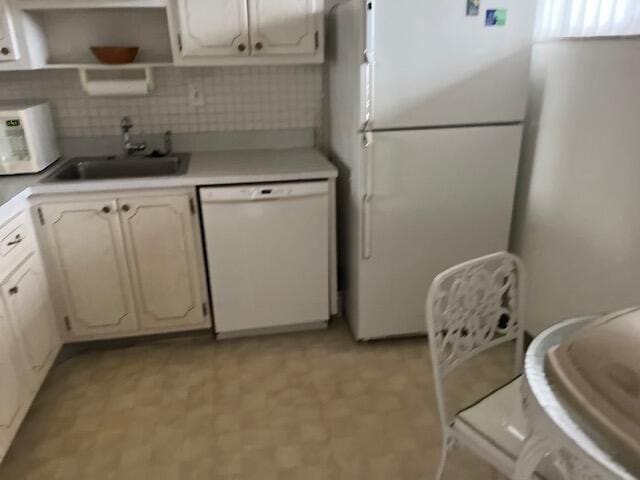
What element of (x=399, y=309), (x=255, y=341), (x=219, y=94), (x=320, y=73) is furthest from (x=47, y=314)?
(x=320, y=73)

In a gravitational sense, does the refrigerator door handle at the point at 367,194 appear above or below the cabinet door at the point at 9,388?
above

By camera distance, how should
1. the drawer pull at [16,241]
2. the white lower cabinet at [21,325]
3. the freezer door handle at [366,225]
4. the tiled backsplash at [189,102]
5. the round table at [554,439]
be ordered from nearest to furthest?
the round table at [554,439]
the white lower cabinet at [21,325]
the drawer pull at [16,241]
the freezer door handle at [366,225]
the tiled backsplash at [189,102]

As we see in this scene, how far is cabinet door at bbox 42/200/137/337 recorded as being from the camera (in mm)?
2287

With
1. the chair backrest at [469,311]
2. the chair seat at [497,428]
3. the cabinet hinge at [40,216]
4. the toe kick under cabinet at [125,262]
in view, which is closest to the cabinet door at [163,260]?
the toe kick under cabinet at [125,262]

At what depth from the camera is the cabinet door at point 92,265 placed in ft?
7.50

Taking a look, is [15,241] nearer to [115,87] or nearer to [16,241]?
[16,241]

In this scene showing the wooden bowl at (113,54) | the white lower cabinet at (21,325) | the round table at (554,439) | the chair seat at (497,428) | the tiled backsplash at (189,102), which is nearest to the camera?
the round table at (554,439)

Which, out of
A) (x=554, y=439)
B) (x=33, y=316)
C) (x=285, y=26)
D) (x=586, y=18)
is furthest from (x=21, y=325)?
(x=586, y=18)

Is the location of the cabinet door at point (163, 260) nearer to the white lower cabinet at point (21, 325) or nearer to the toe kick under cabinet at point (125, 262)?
the toe kick under cabinet at point (125, 262)

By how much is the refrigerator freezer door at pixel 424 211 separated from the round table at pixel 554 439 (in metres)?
1.24

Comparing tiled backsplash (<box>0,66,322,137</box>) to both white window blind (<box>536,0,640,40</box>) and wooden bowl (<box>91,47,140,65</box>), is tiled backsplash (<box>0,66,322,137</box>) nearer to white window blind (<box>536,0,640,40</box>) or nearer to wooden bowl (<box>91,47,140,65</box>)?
wooden bowl (<box>91,47,140,65</box>)

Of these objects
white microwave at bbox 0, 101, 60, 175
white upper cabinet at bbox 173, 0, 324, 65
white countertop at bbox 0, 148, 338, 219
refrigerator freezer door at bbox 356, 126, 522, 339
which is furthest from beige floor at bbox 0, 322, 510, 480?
white upper cabinet at bbox 173, 0, 324, 65

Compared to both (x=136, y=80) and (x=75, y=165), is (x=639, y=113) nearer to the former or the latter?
(x=136, y=80)

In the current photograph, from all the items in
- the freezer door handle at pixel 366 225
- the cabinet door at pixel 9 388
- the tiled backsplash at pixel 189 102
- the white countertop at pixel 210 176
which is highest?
the tiled backsplash at pixel 189 102
